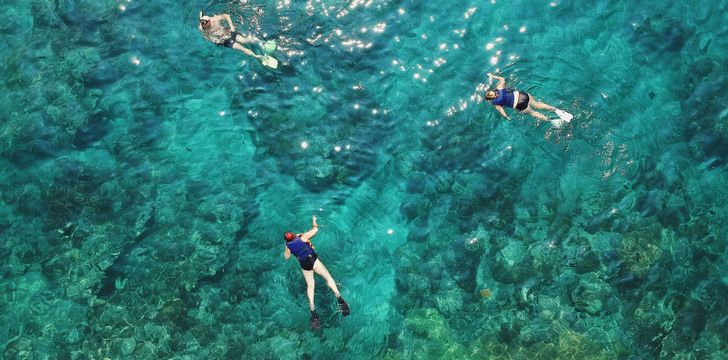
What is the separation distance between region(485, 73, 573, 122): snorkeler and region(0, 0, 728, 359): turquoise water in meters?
0.44

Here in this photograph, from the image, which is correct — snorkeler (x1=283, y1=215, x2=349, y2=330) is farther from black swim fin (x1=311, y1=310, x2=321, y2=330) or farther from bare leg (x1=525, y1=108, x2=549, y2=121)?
bare leg (x1=525, y1=108, x2=549, y2=121)

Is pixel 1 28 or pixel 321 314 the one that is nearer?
pixel 321 314

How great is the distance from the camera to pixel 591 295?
14.2 metres

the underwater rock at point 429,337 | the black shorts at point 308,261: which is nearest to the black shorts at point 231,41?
the black shorts at point 308,261

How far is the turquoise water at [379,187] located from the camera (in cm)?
1438

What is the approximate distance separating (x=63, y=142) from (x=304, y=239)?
7874 mm

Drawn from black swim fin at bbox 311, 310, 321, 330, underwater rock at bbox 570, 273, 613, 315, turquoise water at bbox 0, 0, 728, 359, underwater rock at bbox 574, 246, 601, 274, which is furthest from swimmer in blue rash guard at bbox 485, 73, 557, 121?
black swim fin at bbox 311, 310, 321, 330

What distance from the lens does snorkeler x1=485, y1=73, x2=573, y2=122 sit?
1433cm

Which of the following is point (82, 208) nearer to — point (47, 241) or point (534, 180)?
point (47, 241)

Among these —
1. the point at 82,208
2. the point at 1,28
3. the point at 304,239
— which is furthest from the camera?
the point at 1,28

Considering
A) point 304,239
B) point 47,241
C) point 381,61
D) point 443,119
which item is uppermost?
point 381,61

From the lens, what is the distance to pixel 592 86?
1530cm

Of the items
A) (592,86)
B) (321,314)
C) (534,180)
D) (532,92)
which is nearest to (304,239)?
(321,314)

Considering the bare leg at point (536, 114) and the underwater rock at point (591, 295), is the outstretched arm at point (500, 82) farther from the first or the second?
the underwater rock at point (591, 295)
